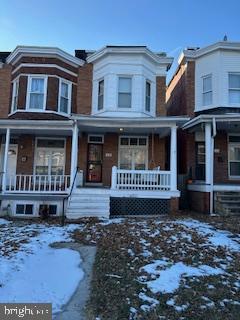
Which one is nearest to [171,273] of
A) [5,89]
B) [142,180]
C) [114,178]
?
[114,178]

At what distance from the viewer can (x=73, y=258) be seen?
251 inches

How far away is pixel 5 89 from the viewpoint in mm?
15891

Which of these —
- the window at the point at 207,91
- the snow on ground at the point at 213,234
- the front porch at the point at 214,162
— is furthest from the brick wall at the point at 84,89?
the snow on ground at the point at 213,234

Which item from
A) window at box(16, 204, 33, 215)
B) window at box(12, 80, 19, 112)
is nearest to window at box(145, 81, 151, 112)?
window at box(12, 80, 19, 112)

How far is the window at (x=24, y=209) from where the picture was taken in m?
11.9

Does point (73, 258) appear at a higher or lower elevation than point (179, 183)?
lower

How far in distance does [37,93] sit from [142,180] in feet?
22.4

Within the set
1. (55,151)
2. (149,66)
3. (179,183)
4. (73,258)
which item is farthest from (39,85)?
(73,258)

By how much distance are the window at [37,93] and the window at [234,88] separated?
29.9 ft

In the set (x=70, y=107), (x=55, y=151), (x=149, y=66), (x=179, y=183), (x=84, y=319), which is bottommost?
(x=84, y=319)

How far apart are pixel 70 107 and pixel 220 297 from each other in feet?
41.2

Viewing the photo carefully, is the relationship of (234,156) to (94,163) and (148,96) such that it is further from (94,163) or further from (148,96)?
(94,163)

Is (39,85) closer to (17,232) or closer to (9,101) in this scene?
(9,101)

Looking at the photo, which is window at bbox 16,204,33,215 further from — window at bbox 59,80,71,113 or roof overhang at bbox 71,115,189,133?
window at bbox 59,80,71,113
